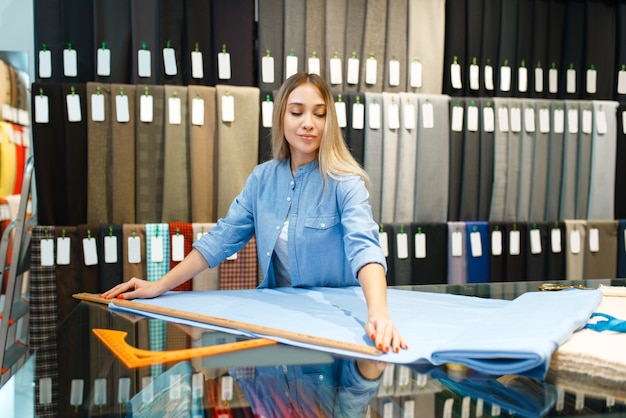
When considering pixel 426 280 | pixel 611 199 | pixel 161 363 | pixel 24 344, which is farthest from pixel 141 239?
pixel 611 199

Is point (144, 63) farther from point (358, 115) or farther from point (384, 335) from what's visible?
point (384, 335)

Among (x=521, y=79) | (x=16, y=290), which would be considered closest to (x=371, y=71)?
(x=521, y=79)

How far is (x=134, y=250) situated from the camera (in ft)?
9.92

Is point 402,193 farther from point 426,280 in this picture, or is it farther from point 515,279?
point 515,279

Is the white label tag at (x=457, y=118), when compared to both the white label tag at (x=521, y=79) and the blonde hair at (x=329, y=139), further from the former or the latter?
the blonde hair at (x=329, y=139)

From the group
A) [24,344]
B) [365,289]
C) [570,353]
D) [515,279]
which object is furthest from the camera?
[24,344]

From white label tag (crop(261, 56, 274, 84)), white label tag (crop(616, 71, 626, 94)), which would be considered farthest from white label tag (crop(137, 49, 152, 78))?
white label tag (crop(616, 71, 626, 94))

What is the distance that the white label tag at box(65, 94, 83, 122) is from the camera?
302cm

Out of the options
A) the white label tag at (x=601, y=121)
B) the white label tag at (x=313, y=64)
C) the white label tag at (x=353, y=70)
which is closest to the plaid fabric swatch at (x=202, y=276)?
the white label tag at (x=313, y=64)

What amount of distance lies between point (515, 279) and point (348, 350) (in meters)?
2.49

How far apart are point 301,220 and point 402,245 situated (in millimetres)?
1402

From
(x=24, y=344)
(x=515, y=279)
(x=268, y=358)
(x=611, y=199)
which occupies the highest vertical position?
(x=611, y=199)

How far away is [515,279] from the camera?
3.48 metres

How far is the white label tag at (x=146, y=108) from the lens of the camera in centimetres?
308
